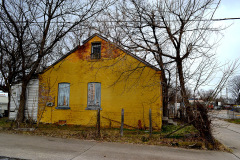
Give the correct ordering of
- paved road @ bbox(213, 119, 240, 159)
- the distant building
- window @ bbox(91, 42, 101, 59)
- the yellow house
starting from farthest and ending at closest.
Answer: the distant building → window @ bbox(91, 42, 101, 59) → the yellow house → paved road @ bbox(213, 119, 240, 159)

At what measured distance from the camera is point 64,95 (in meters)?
12.4

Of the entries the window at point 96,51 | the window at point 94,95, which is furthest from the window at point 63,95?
the window at point 96,51

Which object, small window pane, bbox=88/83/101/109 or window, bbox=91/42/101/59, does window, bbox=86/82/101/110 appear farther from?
window, bbox=91/42/101/59

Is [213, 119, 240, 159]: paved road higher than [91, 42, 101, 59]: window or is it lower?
lower

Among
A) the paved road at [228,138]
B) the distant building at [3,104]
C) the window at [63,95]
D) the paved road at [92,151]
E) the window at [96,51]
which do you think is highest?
the window at [96,51]

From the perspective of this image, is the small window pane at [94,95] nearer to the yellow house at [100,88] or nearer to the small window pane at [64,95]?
the yellow house at [100,88]

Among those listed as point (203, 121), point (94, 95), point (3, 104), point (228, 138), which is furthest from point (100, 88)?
point (3, 104)

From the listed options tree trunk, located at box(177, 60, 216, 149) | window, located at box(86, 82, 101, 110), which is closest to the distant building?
window, located at box(86, 82, 101, 110)

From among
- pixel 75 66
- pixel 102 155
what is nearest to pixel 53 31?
pixel 75 66

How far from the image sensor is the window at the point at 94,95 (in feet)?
38.8

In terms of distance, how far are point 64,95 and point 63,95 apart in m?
0.07

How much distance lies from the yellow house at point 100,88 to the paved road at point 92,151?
158 inches

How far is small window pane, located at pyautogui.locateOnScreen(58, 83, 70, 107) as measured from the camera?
40.6 ft

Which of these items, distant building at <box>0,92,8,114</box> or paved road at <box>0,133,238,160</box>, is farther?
distant building at <box>0,92,8,114</box>
